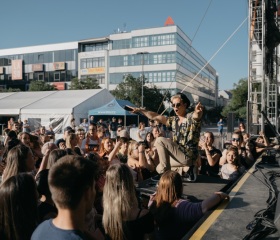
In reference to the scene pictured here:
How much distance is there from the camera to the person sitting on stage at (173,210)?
2.63m

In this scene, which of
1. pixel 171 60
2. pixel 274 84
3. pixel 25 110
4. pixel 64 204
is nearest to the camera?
pixel 64 204

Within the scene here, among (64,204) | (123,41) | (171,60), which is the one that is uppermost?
(123,41)

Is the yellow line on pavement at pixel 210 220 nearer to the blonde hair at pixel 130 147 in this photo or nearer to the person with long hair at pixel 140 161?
the person with long hair at pixel 140 161

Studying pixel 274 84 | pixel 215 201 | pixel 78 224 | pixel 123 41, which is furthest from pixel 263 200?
pixel 123 41

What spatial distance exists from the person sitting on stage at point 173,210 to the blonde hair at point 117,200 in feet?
1.10

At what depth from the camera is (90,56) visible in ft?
184

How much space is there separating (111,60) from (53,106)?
37.7 m

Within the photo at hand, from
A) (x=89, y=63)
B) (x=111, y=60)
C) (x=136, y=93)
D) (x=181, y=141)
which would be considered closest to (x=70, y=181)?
(x=181, y=141)

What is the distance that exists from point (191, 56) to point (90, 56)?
21518 millimetres

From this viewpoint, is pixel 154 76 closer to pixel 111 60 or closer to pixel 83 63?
pixel 111 60

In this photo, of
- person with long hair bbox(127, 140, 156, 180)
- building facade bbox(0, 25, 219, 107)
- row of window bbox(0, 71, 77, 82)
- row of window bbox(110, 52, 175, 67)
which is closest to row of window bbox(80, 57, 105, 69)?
building facade bbox(0, 25, 219, 107)

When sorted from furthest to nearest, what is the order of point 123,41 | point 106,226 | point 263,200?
point 123,41, point 263,200, point 106,226

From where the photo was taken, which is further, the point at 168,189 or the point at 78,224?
the point at 168,189

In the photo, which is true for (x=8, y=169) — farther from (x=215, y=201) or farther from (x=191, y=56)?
(x=191, y=56)
